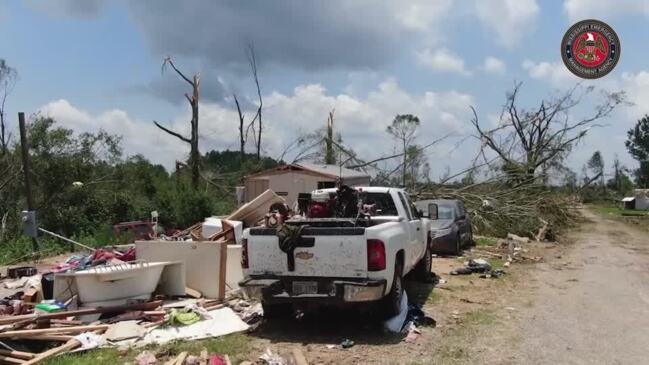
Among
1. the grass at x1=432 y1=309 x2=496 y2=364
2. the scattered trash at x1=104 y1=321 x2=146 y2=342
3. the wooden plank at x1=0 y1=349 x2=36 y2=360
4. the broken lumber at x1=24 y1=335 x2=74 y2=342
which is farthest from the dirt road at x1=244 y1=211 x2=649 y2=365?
the wooden plank at x1=0 y1=349 x2=36 y2=360

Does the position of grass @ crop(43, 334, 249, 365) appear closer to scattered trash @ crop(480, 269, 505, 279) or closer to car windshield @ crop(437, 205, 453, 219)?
scattered trash @ crop(480, 269, 505, 279)

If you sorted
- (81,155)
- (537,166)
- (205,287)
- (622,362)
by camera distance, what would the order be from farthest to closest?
(537,166)
(81,155)
(205,287)
(622,362)

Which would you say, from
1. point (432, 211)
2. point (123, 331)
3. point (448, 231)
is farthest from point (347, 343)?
point (448, 231)

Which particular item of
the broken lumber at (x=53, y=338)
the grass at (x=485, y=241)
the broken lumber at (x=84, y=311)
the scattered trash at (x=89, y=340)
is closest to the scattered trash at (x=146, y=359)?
the scattered trash at (x=89, y=340)

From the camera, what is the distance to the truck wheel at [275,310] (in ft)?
27.0

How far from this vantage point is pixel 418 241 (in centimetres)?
1052

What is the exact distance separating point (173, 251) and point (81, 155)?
50.5ft

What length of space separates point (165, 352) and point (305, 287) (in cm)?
189

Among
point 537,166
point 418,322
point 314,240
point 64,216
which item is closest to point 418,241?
point 418,322

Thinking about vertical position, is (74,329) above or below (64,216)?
below

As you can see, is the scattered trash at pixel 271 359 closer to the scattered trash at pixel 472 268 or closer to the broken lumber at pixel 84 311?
the broken lumber at pixel 84 311

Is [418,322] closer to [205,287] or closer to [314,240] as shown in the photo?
[314,240]

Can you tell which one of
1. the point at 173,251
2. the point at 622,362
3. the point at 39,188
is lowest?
the point at 622,362

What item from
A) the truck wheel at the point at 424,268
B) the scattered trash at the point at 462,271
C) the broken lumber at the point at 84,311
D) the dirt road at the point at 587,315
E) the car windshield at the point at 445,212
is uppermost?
the car windshield at the point at 445,212
